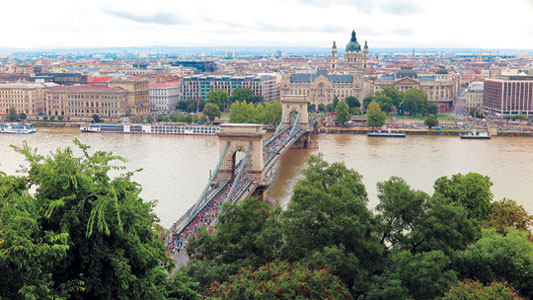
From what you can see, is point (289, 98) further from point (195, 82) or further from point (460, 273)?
point (460, 273)

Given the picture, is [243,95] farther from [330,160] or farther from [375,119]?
[330,160]

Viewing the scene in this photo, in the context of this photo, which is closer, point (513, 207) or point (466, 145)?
point (513, 207)

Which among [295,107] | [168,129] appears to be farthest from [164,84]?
[295,107]

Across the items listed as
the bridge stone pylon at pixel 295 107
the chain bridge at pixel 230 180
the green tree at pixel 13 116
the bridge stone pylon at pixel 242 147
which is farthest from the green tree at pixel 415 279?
the green tree at pixel 13 116

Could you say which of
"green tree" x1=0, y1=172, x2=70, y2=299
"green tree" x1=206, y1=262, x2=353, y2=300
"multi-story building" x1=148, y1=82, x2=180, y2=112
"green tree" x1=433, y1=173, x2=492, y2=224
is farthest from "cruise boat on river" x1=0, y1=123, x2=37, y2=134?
"green tree" x1=0, y1=172, x2=70, y2=299

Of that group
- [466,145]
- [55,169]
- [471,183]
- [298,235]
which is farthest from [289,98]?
[55,169]

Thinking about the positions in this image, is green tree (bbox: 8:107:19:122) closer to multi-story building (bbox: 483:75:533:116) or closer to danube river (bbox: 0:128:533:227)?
danube river (bbox: 0:128:533:227)

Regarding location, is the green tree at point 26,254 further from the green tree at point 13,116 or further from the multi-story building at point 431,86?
the multi-story building at point 431,86
